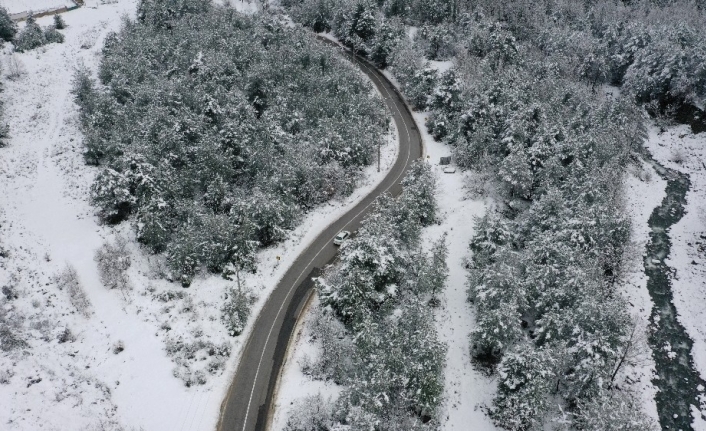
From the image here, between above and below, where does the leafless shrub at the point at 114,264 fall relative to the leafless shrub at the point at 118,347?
above

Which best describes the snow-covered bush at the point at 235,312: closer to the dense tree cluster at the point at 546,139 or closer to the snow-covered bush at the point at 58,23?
the dense tree cluster at the point at 546,139

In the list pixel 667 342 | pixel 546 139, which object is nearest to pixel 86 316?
pixel 667 342

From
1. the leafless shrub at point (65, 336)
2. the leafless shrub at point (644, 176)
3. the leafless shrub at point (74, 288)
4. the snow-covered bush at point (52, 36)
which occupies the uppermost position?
the snow-covered bush at point (52, 36)

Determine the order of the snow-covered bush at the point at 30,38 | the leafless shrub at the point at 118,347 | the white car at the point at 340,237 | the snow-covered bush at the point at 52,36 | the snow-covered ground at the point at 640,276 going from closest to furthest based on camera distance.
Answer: the leafless shrub at the point at 118,347 → the snow-covered ground at the point at 640,276 → the white car at the point at 340,237 → the snow-covered bush at the point at 30,38 → the snow-covered bush at the point at 52,36

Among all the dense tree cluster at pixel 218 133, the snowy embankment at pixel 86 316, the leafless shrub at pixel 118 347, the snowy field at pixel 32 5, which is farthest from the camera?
the snowy field at pixel 32 5

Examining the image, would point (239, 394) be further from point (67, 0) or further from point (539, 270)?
point (67, 0)

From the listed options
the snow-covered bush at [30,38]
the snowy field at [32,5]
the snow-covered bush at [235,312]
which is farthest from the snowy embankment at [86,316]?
the snowy field at [32,5]
